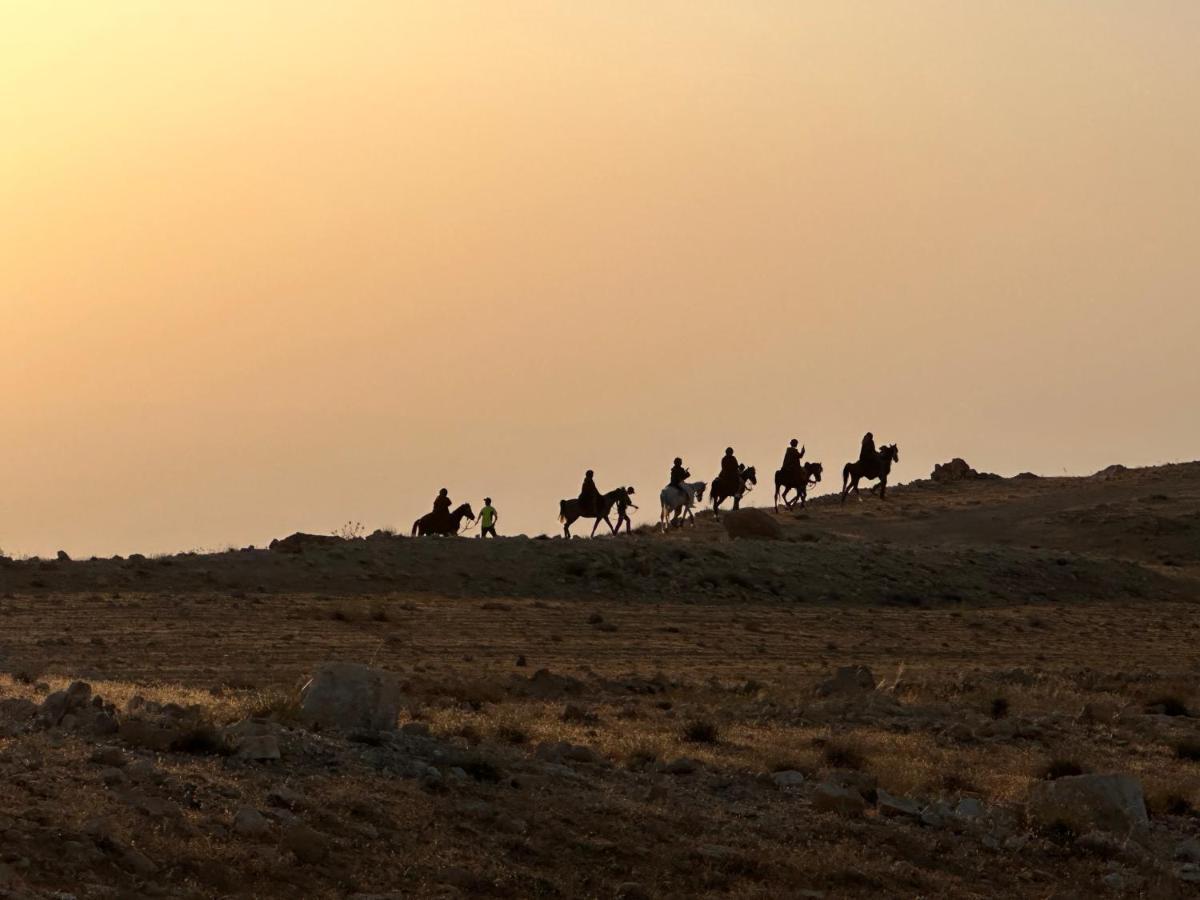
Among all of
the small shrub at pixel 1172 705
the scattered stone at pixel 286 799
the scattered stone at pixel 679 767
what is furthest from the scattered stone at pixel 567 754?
the small shrub at pixel 1172 705

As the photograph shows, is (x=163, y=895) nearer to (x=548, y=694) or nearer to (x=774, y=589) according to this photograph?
(x=548, y=694)

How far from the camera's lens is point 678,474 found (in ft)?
177

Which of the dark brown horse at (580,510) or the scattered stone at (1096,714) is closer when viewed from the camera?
the scattered stone at (1096,714)

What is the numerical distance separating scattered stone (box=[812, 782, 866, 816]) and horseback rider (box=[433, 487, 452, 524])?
105ft

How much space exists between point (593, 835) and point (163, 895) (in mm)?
3620

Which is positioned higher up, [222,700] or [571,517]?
[571,517]

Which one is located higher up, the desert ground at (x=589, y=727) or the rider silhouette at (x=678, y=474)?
the rider silhouette at (x=678, y=474)

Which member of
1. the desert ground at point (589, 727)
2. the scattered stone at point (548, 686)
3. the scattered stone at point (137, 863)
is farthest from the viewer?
the scattered stone at point (548, 686)

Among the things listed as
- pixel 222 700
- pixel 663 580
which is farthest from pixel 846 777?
pixel 663 580

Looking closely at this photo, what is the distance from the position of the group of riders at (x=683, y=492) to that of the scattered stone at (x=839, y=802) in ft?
99.2

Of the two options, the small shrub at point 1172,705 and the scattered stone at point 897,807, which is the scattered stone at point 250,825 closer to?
the scattered stone at point 897,807

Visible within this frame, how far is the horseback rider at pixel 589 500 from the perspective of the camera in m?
50.2

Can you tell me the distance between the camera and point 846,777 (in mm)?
16828

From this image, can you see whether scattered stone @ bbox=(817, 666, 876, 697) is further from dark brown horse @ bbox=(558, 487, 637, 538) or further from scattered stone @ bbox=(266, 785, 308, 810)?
dark brown horse @ bbox=(558, 487, 637, 538)
